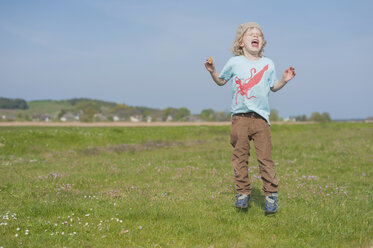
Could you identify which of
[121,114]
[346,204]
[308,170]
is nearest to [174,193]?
[346,204]

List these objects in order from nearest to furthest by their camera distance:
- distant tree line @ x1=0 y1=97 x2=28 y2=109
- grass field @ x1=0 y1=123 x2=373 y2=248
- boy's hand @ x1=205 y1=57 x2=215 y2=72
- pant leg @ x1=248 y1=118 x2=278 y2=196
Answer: grass field @ x1=0 y1=123 x2=373 y2=248, pant leg @ x1=248 y1=118 x2=278 y2=196, boy's hand @ x1=205 y1=57 x2=215 y2=72, distant tree line @ x1=0 y1=97 x2=28 y2=109

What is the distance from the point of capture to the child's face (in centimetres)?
625

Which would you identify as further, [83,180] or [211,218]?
[83,180]

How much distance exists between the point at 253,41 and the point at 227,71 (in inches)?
30.5

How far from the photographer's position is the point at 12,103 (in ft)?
561

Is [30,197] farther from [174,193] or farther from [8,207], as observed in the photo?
[174,193]

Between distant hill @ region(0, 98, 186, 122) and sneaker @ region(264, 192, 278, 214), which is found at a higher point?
distant hill @ region(0, 98, 186, 122)

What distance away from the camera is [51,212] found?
651 cm

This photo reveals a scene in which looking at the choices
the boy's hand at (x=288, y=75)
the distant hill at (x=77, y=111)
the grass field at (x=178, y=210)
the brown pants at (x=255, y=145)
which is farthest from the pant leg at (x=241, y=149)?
the distant hill at (x=77, y=111)

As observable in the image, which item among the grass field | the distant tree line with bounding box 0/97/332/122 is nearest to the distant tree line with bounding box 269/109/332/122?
the distant tree line with bounding box 0/97/332/122

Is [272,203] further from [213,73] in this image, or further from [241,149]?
[213,73]

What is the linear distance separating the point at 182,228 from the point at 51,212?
2.85 m

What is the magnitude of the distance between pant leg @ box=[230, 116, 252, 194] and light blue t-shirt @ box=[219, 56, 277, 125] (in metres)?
0.23

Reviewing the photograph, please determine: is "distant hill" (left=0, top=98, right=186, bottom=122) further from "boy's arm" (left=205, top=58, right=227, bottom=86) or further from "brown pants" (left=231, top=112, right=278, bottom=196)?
"brown pants" (left=231, top=112, right=278, bottom=196)
